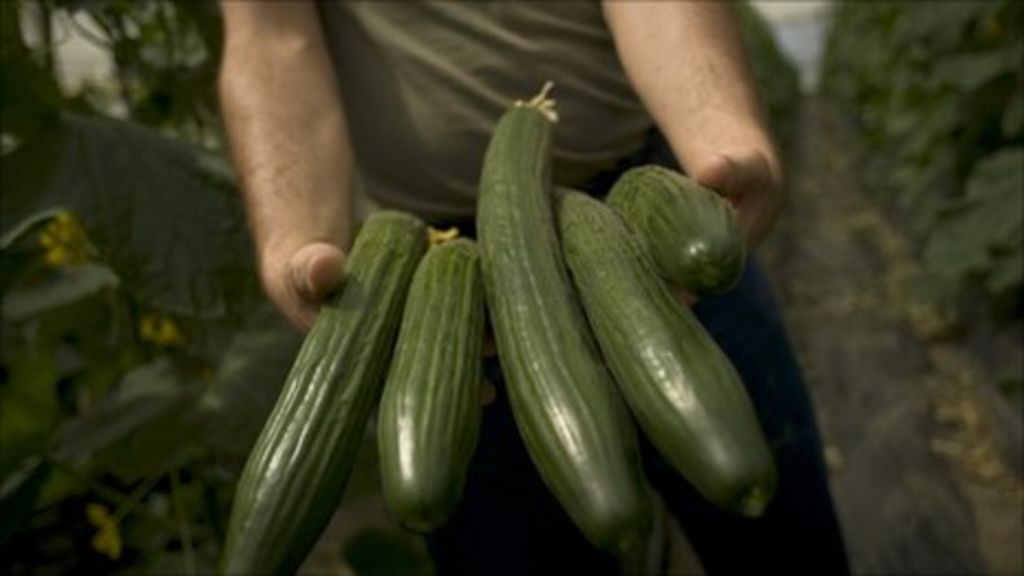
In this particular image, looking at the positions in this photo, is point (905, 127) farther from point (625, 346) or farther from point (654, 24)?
point (625, 346)

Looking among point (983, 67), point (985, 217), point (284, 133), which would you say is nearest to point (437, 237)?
point (284, 133)

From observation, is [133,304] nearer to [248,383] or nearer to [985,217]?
[248,383]

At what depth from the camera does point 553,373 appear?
0.95 metres

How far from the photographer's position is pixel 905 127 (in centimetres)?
528

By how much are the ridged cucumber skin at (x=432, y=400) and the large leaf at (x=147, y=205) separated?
74 centimetres

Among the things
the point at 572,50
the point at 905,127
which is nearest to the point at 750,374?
the point at 572,50

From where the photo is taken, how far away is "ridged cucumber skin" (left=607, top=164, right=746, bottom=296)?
103 centimetres

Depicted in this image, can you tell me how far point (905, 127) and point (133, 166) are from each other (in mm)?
4221

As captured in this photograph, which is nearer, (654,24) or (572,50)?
(654,24)

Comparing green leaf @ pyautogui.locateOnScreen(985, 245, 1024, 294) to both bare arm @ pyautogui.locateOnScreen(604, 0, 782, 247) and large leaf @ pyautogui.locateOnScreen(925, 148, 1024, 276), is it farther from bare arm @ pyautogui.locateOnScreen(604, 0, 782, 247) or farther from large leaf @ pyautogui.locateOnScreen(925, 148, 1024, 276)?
bare arm @ pyautogui.locateOnScreen(604, 0, 782, 247)

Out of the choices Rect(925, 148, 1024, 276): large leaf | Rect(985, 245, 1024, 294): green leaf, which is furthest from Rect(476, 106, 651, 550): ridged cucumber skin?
Rect(985, 245, 1024, 294): green leaf

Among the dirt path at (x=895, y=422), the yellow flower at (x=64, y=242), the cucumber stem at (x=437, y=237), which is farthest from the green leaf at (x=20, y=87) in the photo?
the dirt path at (x=895, y=422)

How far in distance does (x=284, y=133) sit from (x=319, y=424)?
653 millimetres

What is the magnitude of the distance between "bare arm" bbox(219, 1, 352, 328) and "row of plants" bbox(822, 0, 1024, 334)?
1634 mm
